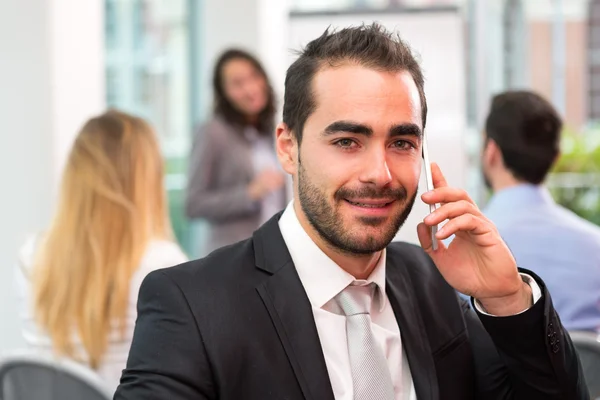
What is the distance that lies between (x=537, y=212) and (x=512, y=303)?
1251mm

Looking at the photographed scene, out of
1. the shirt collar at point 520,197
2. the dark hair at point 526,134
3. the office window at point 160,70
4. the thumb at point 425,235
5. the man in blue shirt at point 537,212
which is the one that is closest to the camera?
the thumb at point 425,235

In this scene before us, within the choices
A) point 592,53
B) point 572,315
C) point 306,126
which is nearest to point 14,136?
point 572,315

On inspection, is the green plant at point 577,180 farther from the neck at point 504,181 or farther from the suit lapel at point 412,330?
the suit lapel at point 412,330

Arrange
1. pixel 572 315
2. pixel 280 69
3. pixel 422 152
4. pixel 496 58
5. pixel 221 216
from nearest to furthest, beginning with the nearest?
pixel 422 152
pixel 572 315
pixel 221 216
pixel 280 69
pixel 496 58

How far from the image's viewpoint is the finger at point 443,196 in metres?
1.66

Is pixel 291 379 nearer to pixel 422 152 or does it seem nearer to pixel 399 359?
pixel 399 359

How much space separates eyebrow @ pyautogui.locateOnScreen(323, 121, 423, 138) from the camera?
1608 millimetres

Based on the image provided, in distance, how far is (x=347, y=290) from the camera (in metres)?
1.71

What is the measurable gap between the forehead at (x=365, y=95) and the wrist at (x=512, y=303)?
340mm

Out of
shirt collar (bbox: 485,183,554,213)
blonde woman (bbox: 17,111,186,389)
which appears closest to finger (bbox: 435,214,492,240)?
blonde woman (bbox: 17,111,186,389)

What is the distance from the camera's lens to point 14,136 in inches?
156

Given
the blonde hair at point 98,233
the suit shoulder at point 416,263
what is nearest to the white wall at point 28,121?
the blonde hair at point 98,233

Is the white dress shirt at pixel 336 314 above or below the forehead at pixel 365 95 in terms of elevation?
below

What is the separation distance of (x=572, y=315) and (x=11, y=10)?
8.22 ft
